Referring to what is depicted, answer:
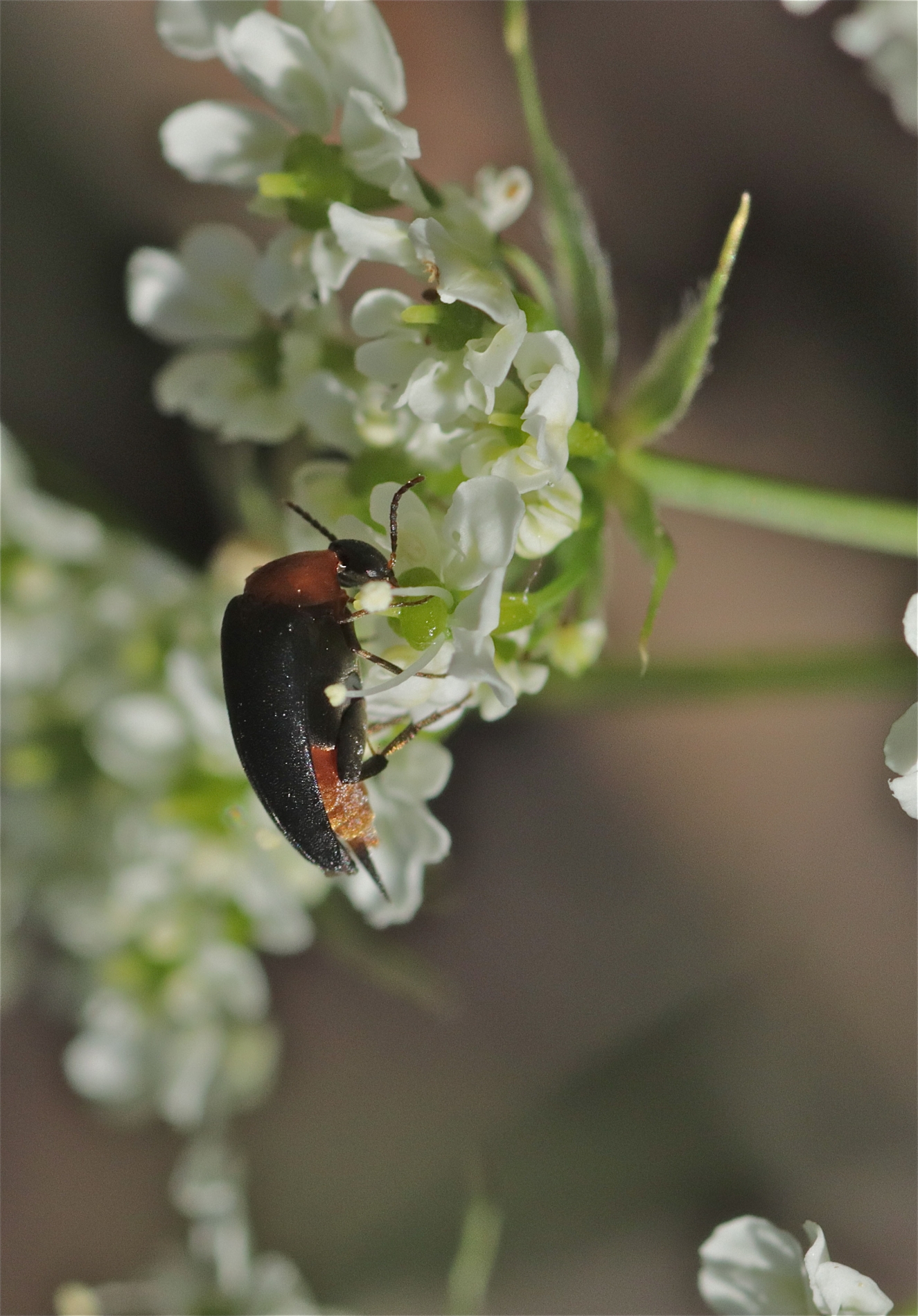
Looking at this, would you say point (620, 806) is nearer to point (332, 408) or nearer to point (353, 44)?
point (332, 408)

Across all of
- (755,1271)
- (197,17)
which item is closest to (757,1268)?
(755,1271)

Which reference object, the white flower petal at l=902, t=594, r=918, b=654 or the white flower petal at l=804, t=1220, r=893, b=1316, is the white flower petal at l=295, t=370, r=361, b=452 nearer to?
the white flower petal at l=902, t=594, r=918, b=654

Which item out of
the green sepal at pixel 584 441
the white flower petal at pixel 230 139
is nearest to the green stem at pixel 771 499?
the green sepal at pixel 584 441

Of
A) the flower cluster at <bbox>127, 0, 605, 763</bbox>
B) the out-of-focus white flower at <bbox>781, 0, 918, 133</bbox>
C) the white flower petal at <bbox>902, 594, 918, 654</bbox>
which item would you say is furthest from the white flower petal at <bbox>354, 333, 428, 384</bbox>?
the out-of-focus white flower at <bbox>781, 0, 918, 133</bbox>

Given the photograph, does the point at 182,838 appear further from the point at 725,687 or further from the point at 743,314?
the point at 743,314

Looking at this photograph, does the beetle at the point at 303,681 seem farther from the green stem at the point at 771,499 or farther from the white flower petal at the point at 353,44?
the white flower petal at the point at 353,44

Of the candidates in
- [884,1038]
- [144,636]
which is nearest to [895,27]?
[144,636]
